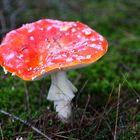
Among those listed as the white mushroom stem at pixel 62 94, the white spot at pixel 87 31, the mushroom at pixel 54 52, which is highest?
the white spot at pixel 87 31

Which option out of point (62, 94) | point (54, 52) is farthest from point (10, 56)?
point (62, 94)

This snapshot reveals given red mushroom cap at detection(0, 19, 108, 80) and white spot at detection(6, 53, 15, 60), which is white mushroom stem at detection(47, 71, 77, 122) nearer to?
red mushroom cap at detection(0, 19, 108, 80)

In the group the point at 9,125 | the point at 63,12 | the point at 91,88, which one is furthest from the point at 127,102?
the point at 63,12

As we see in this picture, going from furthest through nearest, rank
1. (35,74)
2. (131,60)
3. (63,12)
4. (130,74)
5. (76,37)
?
1. (63,12)
2. (131,60)
3. (130,74)
4. (76,37)
5. (35,74)

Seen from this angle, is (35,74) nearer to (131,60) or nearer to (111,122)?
(111,122)

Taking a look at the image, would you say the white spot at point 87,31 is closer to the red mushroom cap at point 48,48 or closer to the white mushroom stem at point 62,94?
the red mushroom cap at point 48,48

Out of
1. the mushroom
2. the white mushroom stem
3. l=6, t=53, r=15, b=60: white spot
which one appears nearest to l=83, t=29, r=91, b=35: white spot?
the mushroom

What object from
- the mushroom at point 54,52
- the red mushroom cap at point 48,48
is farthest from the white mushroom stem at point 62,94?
the red mushroom cap at point 48,48
